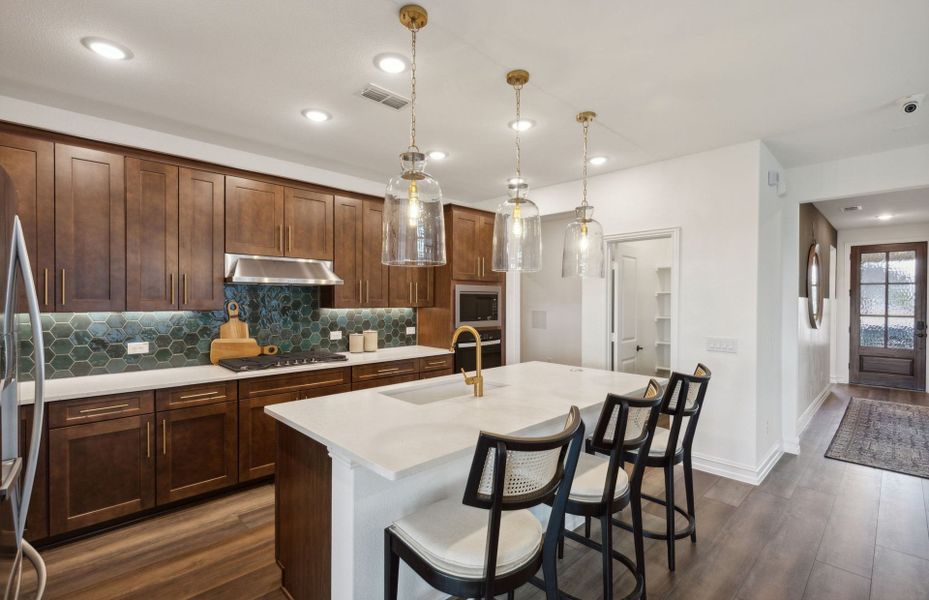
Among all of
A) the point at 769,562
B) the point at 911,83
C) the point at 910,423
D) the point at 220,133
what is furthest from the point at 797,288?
the point at 220,133

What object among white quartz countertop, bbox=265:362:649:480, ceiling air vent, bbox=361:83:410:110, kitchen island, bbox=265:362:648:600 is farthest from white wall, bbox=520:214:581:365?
kitchen island, bbox=265:362:648:600

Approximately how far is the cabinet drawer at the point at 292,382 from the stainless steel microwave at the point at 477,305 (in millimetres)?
1449

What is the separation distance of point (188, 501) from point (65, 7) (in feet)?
9.47

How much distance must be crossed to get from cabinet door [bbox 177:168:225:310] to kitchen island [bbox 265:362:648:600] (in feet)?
5.68

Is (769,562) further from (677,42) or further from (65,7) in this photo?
(65,7)

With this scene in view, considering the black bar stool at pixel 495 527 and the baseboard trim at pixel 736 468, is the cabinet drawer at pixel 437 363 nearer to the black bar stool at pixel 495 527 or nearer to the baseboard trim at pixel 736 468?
the baseboard trim at pixel 736 468

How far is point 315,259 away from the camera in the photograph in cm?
392

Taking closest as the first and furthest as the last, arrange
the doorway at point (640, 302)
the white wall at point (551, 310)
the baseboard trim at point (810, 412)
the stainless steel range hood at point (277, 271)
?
1. the stainless steel range hood at point (277, 271)
2. the doorway at point (640, 302)
3. the baseboard trim at point (810, 412)
4. the white wall at point (551, 310)

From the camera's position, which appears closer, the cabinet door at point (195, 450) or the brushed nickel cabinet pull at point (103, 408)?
the brushed nickel cabinet pull at point (103, 408)

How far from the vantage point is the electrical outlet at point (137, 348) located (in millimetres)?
3205

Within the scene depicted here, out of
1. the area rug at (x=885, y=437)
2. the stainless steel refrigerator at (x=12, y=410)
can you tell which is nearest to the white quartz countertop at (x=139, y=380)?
the stainless steel refrigerator at (x=12, y=410)

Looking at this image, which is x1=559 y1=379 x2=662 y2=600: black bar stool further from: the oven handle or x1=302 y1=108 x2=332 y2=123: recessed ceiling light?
the oven handle

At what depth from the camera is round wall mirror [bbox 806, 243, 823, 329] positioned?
4969 mm

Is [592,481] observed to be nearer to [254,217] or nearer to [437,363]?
[437,363]
